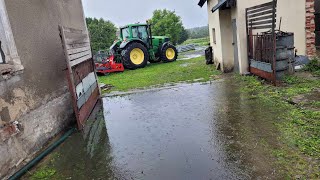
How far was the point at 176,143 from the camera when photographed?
448cm

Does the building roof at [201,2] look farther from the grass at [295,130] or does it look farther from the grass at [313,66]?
the grass at [295,130]

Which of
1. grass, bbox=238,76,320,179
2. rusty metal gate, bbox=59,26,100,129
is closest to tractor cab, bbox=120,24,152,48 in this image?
rusty metal gate, bbox=59,26,100,129

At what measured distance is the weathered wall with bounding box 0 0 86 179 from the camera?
13.3ft

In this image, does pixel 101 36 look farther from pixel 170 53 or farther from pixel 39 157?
pixel 39 157

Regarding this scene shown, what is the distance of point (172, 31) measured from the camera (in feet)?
116

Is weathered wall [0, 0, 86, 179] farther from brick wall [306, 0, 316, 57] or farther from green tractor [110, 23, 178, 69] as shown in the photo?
green tractor [110, 23, 178, 69]

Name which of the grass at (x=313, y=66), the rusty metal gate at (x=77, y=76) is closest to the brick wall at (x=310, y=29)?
the grass at (x=313, y=66)

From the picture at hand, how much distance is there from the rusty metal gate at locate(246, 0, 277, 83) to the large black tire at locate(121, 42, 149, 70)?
727 cm

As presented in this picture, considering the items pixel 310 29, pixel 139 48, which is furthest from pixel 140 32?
pixel 310 29

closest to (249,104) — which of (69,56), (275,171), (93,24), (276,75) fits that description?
(276,75)

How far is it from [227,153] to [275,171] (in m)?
0.77

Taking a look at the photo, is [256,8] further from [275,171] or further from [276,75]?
[275,171]

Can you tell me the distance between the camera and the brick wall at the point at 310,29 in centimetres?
779

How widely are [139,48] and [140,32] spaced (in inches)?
54.8
